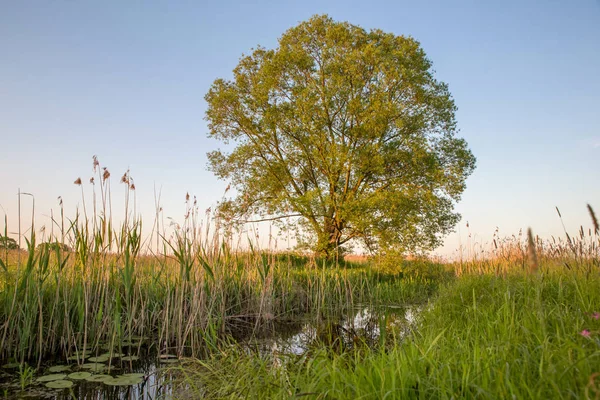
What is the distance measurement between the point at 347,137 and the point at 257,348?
14249mm

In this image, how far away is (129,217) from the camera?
606cm

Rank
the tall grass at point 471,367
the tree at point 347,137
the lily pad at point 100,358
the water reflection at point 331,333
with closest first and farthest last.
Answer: the tall grass at point 471,367, the lily pad at point 100,358, the water reflection at point 331,333, the tree at point 347,137

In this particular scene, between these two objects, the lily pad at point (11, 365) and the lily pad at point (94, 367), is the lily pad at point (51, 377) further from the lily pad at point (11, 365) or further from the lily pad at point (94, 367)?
the lily pad at point (11, 365)

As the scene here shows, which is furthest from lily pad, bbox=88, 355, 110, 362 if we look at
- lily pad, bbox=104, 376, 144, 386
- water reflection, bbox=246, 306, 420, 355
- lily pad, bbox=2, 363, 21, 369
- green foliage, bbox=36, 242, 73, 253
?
water reflection, bbox=246, 306, 420, 355

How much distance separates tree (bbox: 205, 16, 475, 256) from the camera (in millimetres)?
16188

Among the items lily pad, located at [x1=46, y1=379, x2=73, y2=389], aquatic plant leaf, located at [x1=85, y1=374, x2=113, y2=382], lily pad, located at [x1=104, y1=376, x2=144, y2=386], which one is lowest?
lily pad, located at [x1=104, y1=376, x2=144, y2=386]

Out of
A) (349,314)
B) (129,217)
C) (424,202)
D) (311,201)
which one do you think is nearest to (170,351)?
(129,217)

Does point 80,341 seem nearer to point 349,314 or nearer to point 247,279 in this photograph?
point 247,279

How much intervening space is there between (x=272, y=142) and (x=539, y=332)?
665 inches

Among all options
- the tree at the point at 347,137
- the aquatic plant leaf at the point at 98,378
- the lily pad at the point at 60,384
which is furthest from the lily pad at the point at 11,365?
the tree at the point at 347,137

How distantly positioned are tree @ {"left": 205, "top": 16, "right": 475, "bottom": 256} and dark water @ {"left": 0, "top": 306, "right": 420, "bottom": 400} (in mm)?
7195

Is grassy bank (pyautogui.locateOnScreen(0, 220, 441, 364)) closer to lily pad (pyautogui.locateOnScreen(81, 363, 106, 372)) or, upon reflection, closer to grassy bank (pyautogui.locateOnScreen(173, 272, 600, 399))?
lily pad (pyautogui.locateOnScreen(81, 363, 106, 372))

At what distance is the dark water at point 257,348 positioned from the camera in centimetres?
433

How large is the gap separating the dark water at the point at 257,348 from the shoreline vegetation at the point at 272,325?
0.17 m
